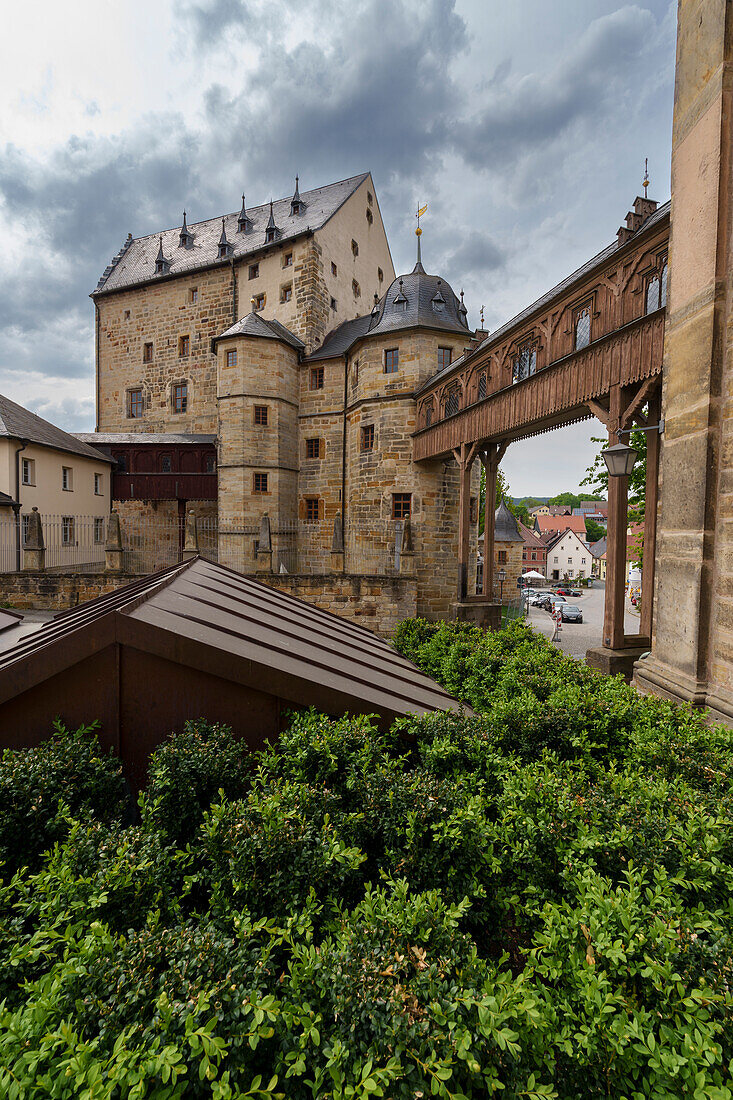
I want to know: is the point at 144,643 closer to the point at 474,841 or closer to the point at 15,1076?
the point at 15,1076

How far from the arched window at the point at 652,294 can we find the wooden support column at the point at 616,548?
100cm

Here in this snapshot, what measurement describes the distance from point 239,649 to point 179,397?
26.0 meters

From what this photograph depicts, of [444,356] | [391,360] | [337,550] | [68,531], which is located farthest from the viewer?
[68,531]

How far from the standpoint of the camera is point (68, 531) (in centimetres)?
2008

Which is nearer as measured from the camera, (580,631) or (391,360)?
(391,360)

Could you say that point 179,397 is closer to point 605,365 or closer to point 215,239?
point 215,239

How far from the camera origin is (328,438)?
20766mm

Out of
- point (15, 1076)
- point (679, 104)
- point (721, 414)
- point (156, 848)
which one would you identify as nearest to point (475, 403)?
point (679, 104)

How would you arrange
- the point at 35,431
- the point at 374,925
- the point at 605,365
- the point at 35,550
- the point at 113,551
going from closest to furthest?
the point at 374,925 < the point at 605,365 < the point at 35,550 < the point at 113,551 < the point at 35,431

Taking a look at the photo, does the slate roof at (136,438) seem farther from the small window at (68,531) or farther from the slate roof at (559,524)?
the slate roof at (559,524)

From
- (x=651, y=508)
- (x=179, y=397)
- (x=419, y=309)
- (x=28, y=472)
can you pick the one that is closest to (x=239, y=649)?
(x=651, y=508)

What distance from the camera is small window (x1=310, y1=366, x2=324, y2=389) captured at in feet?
69.2

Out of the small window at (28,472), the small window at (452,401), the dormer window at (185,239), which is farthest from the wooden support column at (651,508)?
the dormer window at (185,239)

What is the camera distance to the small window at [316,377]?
21.1 meters
